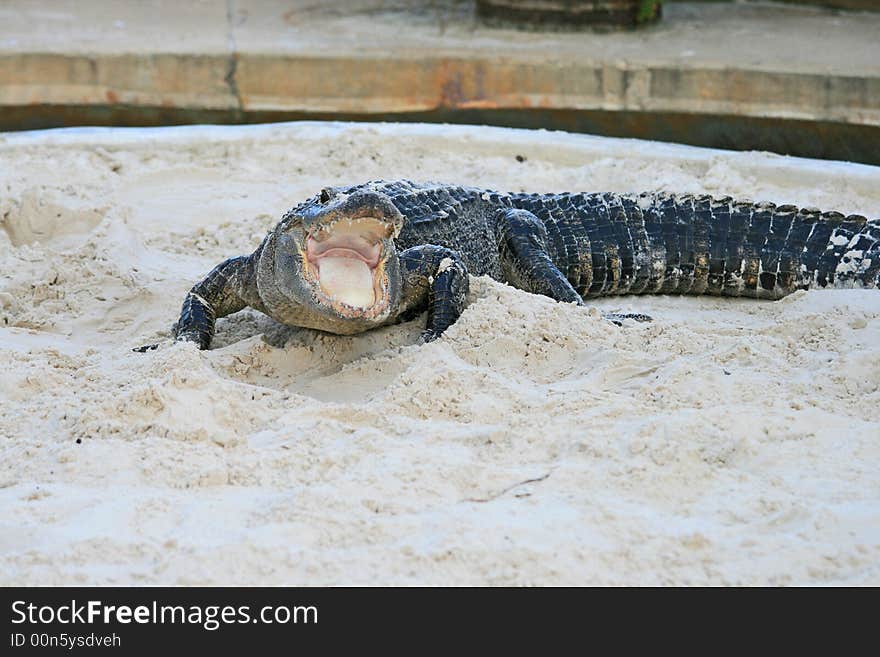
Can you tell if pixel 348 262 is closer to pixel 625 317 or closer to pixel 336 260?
pixel 336 260

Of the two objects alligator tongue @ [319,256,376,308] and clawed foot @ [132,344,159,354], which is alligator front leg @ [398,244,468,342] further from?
clawed foot @ [132,344,159,354]

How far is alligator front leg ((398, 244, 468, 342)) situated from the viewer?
387 cm

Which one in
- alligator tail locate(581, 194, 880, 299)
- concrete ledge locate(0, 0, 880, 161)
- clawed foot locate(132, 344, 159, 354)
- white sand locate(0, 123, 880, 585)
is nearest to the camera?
white sand locate(0, 123, 880, 585)

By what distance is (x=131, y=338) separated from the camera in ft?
13.4

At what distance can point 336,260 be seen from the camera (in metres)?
3.62

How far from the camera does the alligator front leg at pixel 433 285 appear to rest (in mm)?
3869

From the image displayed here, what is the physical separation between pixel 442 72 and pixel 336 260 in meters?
3.43

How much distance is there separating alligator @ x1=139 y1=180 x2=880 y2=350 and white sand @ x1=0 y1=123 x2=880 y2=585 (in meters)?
0.11

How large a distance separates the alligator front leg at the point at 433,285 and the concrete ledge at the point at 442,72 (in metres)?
2.92

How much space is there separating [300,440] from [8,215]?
2742 millimetres

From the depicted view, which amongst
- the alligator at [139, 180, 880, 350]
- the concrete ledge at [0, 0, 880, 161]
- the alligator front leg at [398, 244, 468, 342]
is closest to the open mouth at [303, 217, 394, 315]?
the alligator at [139, 180, 880, 350]

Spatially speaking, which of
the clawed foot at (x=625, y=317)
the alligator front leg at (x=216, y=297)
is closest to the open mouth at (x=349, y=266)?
the alligator front leg at (x=216, y=297)

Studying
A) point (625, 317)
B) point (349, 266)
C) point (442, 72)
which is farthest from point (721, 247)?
point (442, 72)

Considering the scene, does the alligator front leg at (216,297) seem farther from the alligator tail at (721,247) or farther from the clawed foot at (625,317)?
the alligator tail at (721,247)
